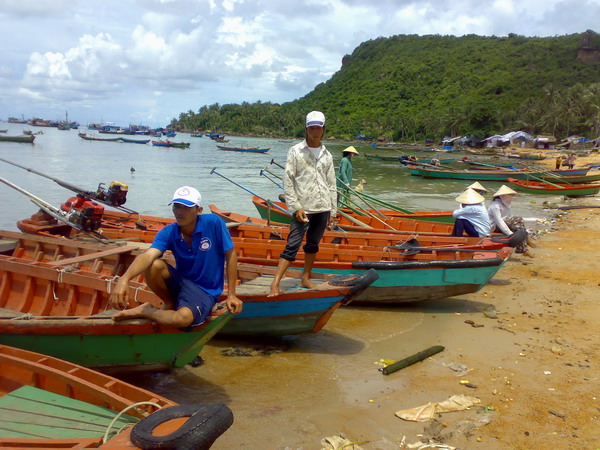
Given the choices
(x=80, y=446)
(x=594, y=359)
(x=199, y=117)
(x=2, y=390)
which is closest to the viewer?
(x=80, y=446)

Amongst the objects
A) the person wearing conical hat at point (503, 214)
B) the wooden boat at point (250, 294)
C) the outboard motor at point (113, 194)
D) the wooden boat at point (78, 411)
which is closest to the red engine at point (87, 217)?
the outboard motor at point (113, 194)

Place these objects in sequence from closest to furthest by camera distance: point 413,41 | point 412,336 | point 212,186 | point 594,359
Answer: point 594,359 < point 412,336 < point 212,186 < point 413,41

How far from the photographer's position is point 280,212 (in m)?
11.4

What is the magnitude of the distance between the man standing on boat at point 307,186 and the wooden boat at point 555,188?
19.9m

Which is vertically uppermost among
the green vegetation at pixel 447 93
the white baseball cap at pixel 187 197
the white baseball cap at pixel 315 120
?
the green vegetation at pixel 447 93

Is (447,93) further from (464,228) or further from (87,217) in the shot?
(87,217)

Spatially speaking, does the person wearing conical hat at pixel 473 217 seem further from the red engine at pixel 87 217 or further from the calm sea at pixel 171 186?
the calm sea at pixel 171 186

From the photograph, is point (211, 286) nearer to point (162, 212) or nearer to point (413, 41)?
point (162, 212)

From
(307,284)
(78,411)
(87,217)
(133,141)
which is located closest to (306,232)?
(307,284)

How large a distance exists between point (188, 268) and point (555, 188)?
72.9 feet

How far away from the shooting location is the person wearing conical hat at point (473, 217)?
813cm

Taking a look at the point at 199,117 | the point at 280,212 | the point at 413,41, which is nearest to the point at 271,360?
the point at 280,212

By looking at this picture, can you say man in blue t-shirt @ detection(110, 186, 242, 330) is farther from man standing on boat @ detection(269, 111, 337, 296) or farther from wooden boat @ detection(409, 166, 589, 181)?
wooden boat @ detection(409, 166, 589, 181)

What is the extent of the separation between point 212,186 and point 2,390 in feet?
85.0
